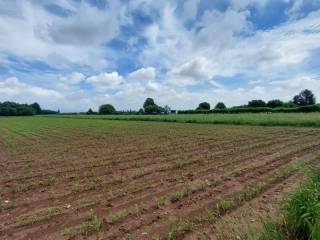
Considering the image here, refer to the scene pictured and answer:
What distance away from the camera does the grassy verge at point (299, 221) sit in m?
2.97

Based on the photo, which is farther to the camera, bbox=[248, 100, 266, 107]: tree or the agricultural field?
bbox=[248, 100, 266, 107]: tree

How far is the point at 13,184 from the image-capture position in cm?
668

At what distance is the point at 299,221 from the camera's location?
10.2ft

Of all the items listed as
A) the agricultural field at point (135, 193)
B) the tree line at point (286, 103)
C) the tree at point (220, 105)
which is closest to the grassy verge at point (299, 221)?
the agricultural field at point (135, 193)

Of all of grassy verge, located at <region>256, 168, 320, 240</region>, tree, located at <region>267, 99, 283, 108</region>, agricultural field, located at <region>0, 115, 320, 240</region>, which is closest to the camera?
grassy verge, located at <region>256, 168, 320, 240</region>

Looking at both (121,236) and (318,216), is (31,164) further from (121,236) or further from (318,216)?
(318,216)

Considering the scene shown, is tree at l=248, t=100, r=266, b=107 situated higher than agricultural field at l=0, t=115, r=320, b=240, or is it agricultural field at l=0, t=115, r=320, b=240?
tree at l=248, t=100, r=266, b=107

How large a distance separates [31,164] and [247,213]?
822cm

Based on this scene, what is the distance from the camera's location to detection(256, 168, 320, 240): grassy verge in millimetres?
2969

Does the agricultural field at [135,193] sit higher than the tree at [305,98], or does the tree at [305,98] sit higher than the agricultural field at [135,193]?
the tree at [305,98]

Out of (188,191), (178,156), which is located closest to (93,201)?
(188,191)

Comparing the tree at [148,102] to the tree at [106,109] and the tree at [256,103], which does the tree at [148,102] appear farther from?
the tree at [256,103]

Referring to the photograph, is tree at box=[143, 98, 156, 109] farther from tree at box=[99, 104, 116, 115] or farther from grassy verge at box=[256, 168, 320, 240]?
grassy verge at box=[256, 168, 320, 240]

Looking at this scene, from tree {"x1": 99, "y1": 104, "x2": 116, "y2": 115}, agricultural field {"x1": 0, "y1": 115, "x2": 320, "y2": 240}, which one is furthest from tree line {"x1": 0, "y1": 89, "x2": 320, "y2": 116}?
agricultural field {"x1": 0, "y1": 115, "x2": 320, "y2": 240}
